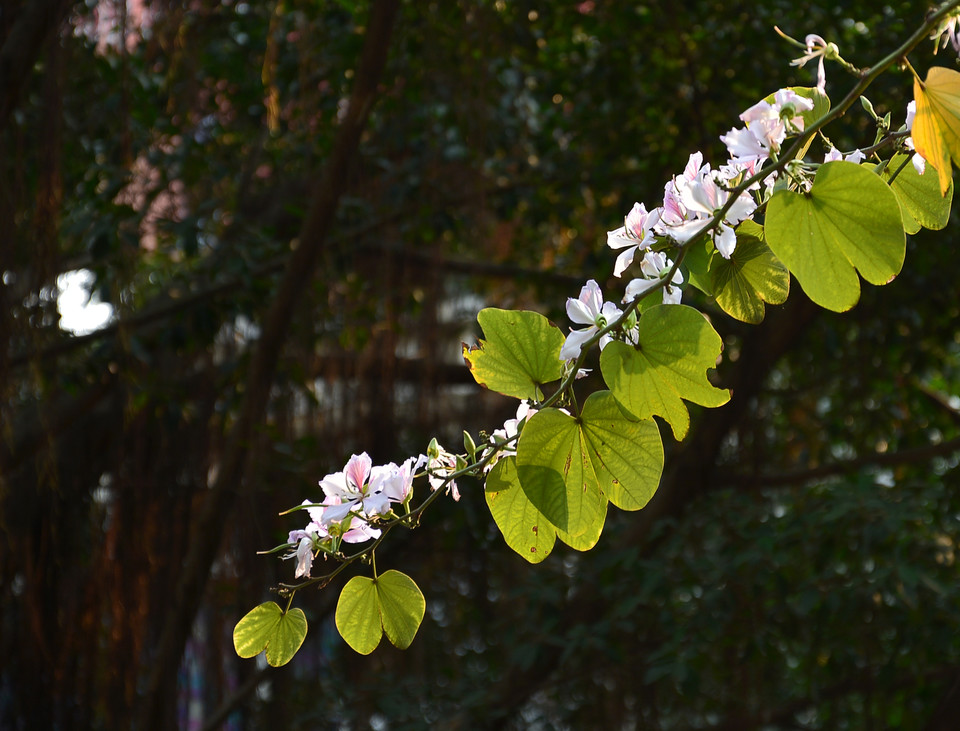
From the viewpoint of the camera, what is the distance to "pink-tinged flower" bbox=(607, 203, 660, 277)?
45 cm

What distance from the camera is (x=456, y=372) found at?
2.66 meters

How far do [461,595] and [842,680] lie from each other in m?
1.08

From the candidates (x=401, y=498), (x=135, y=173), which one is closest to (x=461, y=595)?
(x=135, y=173)

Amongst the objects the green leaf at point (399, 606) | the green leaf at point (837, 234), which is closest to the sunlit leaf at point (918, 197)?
the green leaf at point (837, 234)

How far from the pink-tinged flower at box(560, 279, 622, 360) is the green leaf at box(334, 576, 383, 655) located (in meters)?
0.17

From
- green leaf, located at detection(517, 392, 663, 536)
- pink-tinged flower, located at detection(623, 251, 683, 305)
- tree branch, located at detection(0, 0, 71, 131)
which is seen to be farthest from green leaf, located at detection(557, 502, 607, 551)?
tree branch, located at detection(0, 0, 71, 131)

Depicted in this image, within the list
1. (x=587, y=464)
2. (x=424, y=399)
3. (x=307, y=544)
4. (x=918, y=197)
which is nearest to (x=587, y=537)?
(x=587, y=464)

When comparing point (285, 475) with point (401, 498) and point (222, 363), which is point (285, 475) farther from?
point (401, 498)

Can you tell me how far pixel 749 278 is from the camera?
18.3 inches

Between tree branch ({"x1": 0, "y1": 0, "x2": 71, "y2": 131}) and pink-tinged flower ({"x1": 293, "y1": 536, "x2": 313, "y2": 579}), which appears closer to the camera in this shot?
pink-tinged flower ({"x1": 293, "y1": 536, "x2": 313, "y2": 579})

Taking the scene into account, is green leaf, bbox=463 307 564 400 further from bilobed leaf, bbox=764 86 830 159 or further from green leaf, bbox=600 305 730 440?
bilobed leaf, bbox=764 86 830 159

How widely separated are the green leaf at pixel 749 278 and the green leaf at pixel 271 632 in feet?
0.91

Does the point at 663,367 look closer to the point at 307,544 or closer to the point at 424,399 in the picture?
the point at 307,544

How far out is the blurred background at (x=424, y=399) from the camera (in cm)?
164
